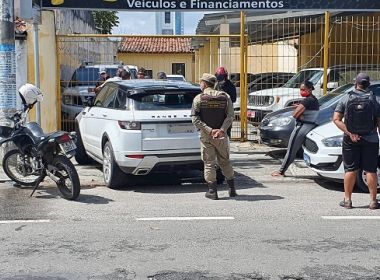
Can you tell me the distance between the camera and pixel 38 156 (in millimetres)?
8477

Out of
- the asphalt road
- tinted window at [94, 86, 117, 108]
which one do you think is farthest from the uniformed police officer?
tinted window at [94, 86, 117, 108]

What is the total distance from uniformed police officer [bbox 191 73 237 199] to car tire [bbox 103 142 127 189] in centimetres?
135

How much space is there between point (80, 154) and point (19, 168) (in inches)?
85.2

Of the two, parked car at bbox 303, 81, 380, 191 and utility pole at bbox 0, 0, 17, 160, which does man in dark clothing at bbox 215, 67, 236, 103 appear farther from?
utility pole at bbox 0, 0, 17, 160

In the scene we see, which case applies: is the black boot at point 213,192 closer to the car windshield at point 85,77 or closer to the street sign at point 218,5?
the street sign at point 218,5

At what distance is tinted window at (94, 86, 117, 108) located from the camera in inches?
368

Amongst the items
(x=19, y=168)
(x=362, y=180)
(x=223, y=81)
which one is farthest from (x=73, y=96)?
(x=362, y=180)

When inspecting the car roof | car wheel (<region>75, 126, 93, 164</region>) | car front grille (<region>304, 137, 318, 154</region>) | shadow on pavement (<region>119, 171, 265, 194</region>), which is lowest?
shadow on pavement (<region>119, 171, 265, 194</region>)

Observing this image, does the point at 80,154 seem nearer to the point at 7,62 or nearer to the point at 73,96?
the point at 7,62

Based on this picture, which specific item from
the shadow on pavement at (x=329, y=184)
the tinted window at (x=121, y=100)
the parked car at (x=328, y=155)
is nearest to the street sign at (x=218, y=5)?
the tinted window at (x=121, y=100)

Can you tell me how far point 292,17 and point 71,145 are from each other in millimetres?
9567

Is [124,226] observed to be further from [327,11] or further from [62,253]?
[327,11]

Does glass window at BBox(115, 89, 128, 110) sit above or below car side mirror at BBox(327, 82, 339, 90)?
below

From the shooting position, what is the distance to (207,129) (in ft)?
26.2
